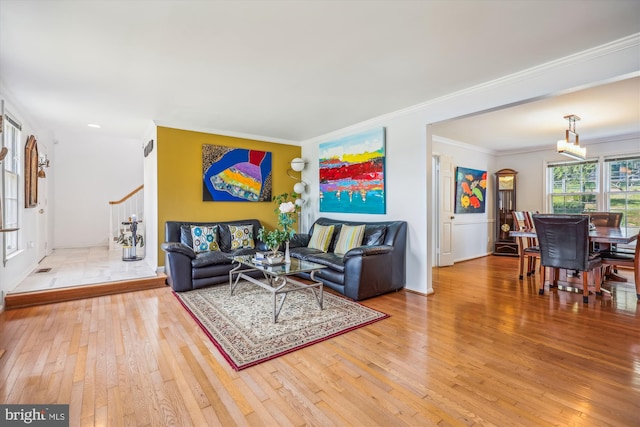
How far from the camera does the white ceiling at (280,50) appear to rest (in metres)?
2.00

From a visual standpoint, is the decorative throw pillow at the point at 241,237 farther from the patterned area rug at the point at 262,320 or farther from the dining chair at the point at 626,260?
the dining chair at the point at 626,260

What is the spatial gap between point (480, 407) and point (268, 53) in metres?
2.96

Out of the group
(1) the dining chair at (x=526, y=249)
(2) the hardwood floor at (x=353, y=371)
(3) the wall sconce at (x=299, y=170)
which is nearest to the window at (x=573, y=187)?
(1) the dining chair at (x=526, y=249)

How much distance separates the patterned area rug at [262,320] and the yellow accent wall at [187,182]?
149 cm

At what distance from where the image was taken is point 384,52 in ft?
8.35

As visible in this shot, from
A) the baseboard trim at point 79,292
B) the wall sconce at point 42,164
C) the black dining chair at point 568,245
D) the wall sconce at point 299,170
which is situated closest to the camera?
the baseboard trim at point 79,292

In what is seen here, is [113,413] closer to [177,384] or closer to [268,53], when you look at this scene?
[177,384]

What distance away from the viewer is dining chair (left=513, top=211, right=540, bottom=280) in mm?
4637

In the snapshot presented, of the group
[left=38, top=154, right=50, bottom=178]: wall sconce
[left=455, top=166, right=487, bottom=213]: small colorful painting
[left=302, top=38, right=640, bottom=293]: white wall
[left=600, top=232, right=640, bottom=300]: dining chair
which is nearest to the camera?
[left=302, top=38, right=640, bottom=293]: white wall

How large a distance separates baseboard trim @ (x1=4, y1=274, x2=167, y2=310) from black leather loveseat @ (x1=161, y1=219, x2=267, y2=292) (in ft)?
0.86

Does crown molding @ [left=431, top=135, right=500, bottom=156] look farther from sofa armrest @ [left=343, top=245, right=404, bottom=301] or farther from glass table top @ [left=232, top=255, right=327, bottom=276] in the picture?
glass table top @ [left=232, top=255, right=327, bottom=276]

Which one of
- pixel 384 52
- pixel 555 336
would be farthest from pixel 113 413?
pixel 555 336

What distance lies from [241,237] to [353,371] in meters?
3.26

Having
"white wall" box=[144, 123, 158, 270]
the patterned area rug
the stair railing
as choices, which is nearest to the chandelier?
the patterned area rug
